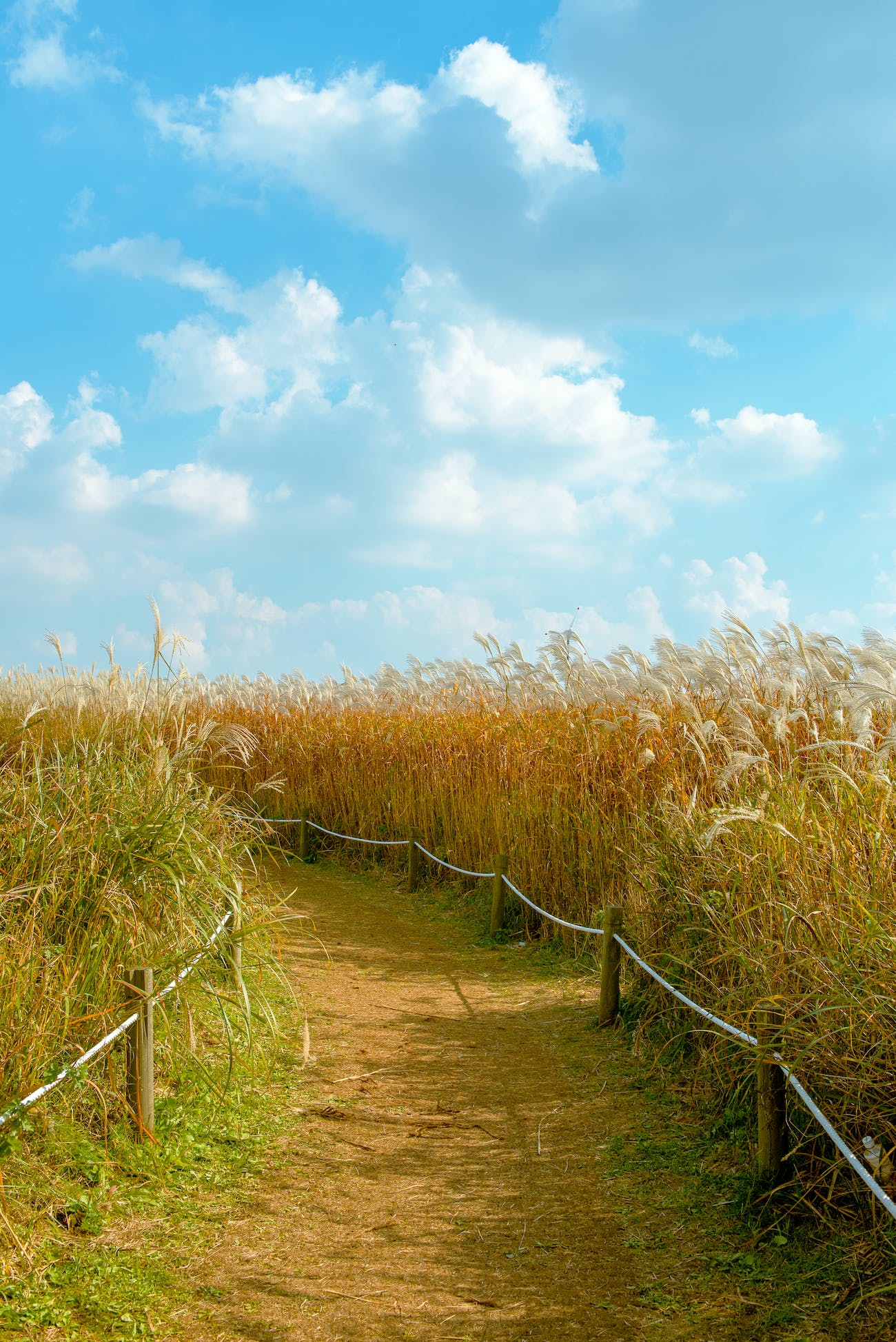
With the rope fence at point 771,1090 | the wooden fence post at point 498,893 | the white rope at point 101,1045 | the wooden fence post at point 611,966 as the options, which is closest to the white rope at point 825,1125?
the rope fence at point 771,1090

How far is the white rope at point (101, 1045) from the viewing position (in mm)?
2861

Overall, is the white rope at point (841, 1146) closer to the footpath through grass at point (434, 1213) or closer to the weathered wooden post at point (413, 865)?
the footpath through grass at point (434, 1213)

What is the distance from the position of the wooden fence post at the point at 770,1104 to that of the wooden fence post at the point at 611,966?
1.59m

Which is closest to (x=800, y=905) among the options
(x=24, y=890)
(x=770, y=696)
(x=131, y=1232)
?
(x=131, y=1232)

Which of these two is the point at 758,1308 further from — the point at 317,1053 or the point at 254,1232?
the point at 317,1053

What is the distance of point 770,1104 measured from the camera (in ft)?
9.93

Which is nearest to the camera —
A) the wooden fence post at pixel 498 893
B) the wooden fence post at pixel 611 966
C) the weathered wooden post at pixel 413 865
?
the wooden fence post at pixel 611 966

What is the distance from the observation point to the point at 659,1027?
4406mm

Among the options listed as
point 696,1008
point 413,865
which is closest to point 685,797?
point 696,1008

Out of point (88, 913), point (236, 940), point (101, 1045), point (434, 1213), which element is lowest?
point (434, 1213)

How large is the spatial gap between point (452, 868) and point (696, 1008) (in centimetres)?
354

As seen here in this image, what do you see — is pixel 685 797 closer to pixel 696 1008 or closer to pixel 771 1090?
pixel 696 1008

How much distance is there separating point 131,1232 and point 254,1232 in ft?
1.18

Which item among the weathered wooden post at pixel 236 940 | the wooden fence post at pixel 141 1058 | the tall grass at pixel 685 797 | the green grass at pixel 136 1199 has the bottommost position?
the green grass at pixel 136 1199
